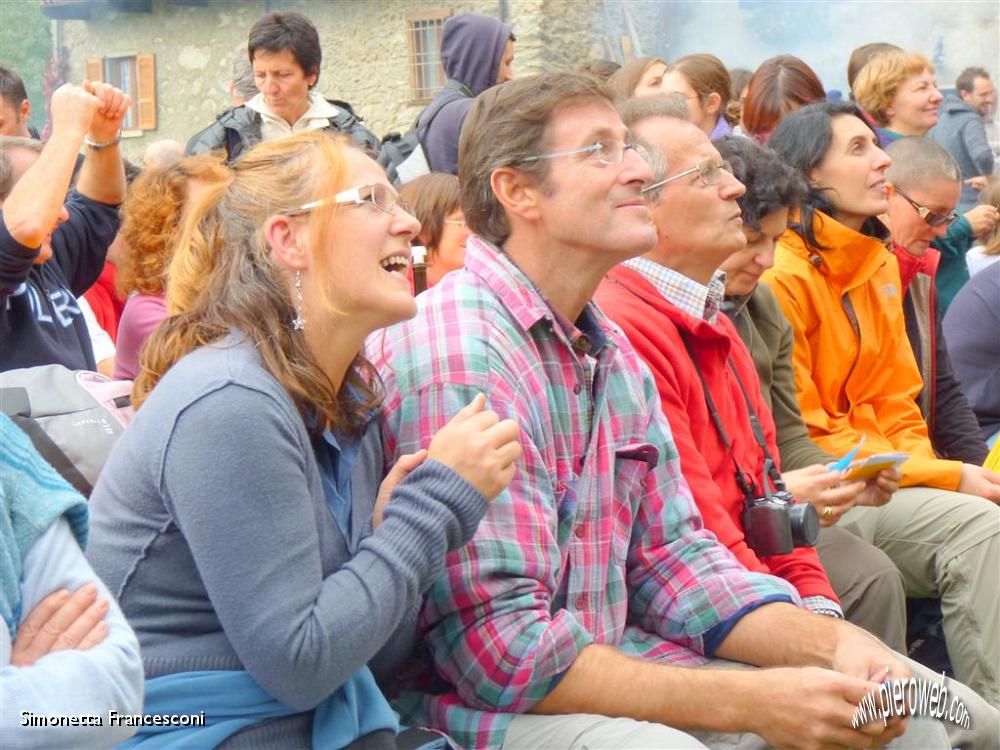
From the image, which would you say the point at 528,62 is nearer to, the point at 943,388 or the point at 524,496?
the point at 943,388

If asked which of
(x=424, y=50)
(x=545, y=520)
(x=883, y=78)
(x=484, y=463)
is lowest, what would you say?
(x=424, y=50)

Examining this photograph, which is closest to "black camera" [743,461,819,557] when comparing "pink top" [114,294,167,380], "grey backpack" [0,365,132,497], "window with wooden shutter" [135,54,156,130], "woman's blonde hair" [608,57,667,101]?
"grey backpack" [0,365,132,497]

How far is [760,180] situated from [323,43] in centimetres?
1702

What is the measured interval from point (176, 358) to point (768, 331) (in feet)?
8.07

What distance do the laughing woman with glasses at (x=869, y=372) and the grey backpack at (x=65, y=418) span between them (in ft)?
8.57

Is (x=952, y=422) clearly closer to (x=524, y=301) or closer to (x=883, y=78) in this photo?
(x=883, y=78)

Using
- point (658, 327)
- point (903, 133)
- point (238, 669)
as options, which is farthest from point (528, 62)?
point (238, 669)

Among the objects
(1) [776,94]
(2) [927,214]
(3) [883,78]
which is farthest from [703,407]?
(3) [883,78]

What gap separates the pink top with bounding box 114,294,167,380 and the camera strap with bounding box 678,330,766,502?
1452 mm

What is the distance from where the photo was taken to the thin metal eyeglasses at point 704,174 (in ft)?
12.0

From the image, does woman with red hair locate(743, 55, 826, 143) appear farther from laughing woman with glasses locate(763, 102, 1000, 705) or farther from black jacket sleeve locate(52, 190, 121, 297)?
black jacket sleeve locate(52, 190, 121, 297)

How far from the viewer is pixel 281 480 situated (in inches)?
80.0

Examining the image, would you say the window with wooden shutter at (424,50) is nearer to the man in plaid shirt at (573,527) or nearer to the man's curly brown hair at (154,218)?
the man's curly brown hair at (154,218)

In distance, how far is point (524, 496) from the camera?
2.46 m
